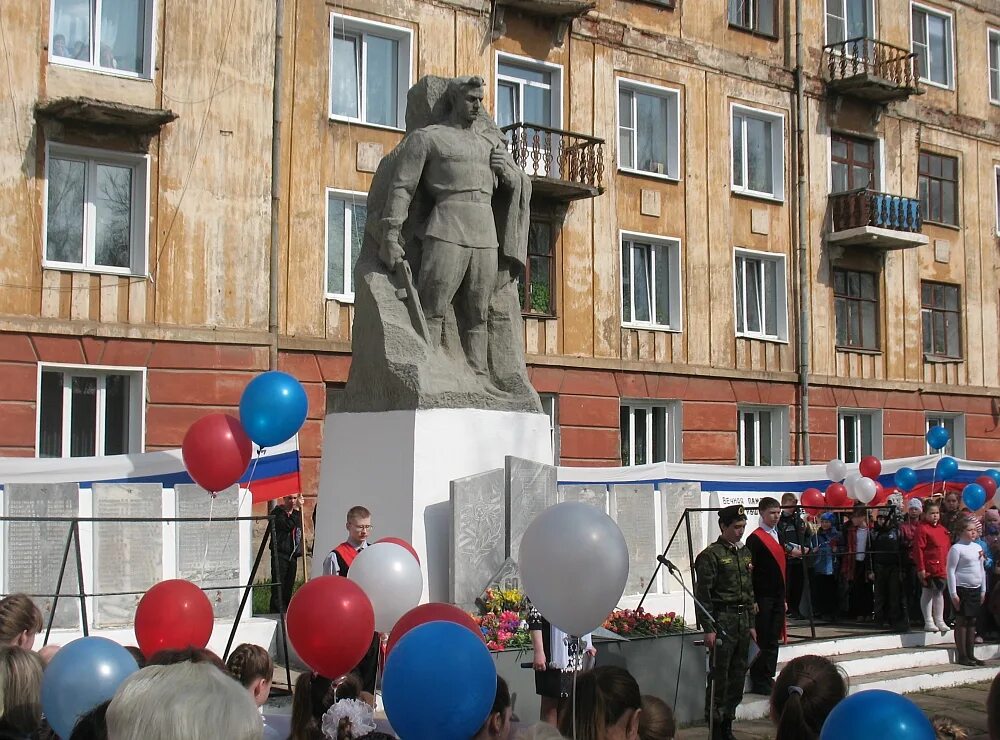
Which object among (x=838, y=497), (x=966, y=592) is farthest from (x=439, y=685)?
(x=838, y=497)

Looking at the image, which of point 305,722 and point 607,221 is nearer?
point 305,722

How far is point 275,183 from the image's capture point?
54.3 ft

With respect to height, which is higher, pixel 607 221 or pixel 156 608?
pixel 607 221

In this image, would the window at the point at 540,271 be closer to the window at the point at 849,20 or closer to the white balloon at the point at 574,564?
the window at the point at 849,20

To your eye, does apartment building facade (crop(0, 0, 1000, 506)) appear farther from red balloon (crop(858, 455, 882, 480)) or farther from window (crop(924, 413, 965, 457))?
red balloon (crop(858, 455, 882, 480))

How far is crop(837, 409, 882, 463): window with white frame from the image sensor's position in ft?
75.6

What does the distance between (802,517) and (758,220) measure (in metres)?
9.42

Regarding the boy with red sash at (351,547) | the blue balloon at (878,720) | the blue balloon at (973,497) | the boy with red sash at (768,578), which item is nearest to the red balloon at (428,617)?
the boy with red sash at (351,547)

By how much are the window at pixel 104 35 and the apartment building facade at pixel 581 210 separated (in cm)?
4

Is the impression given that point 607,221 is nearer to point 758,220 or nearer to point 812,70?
point 758,220

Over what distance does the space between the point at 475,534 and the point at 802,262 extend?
15129 mm

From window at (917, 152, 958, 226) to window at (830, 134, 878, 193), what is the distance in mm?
1253

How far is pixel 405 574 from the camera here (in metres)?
6.19

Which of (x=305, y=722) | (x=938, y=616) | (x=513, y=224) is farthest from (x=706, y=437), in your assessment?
(x=305, y=722)
